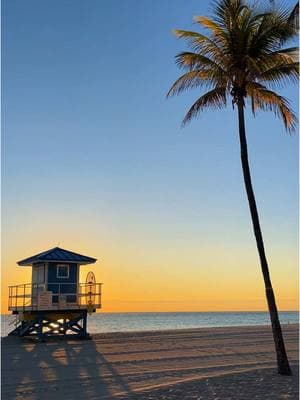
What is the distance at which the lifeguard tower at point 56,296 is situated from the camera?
1034 inches

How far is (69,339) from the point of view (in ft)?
88.3

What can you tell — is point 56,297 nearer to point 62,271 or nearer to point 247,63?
point 62,271

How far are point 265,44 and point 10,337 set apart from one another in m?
21.7

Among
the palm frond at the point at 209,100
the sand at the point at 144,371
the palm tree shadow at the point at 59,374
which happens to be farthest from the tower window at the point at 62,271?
the palm frond at the point at 209,100

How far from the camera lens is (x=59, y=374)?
14625 mm

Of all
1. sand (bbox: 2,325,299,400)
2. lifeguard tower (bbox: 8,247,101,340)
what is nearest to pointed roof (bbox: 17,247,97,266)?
lifeguard tower (bbox: 8,247,101,340)

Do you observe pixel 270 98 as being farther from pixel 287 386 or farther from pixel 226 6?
pixel 287 386

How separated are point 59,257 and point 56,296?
6.58ft

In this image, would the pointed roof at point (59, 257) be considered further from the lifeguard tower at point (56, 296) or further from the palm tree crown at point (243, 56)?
the palm tree crown at point (243, 56)

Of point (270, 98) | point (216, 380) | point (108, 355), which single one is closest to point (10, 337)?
point (108, 355)

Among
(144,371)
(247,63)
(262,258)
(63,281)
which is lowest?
(144,371)

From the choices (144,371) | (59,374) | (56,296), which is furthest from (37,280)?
(144,371)

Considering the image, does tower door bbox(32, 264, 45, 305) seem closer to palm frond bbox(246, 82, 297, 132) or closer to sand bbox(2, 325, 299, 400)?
sand bbox(2, 325, 299, 400)

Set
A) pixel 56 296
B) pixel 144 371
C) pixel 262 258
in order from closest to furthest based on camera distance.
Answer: pixel 262 258
pixel 144 371
pixel 56 296
